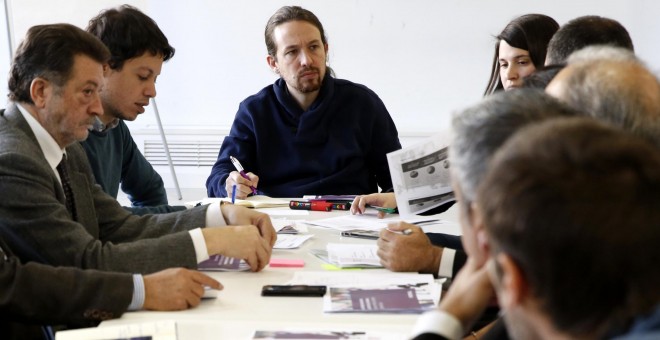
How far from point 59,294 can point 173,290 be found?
0.79ft

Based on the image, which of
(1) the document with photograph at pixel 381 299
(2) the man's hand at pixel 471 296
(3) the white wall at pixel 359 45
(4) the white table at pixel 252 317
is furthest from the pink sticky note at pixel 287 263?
(3) the white wall at pixel 359 45

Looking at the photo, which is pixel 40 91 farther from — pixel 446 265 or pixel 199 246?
pixel 446 265

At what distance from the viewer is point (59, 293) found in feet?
5.92

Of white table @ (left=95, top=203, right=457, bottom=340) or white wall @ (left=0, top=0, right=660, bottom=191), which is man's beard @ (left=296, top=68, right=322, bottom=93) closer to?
white table @ (left=95, top=203, right=457, bottom=340)

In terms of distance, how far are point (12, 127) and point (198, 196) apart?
397cm

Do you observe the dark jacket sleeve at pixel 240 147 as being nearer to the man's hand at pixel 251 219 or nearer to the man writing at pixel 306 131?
the man writing at pixel 306 131

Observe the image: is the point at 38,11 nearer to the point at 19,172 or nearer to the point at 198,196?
the point at 198,196

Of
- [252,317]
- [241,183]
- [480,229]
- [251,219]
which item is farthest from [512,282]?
[241,183]

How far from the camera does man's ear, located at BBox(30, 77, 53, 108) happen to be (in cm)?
212

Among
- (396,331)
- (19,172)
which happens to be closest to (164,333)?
(396,331)

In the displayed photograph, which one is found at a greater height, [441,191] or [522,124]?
[522,124]

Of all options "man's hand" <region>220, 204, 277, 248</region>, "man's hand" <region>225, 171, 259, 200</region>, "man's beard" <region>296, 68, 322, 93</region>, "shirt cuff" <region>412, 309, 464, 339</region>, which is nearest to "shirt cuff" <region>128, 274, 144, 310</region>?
"man's hand" <region>220, 204, 277, 248</region>

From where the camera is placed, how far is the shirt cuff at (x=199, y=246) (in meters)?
2.07

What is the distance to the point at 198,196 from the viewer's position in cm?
604
